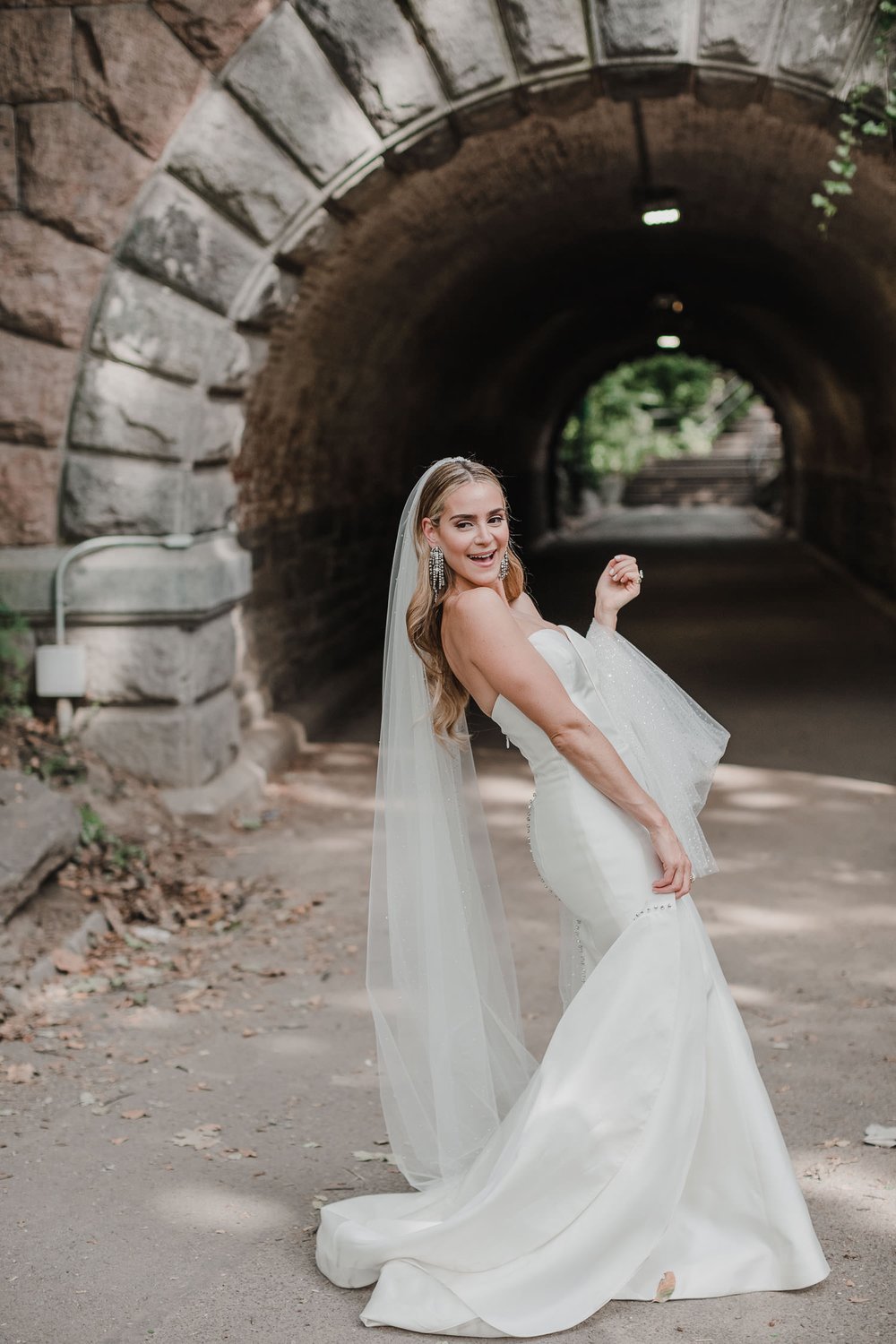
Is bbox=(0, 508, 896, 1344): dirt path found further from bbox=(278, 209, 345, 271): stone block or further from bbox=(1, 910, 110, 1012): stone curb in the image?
bbox=(278, 209, 345, 271): stone block

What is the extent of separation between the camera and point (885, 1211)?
3.18 metres

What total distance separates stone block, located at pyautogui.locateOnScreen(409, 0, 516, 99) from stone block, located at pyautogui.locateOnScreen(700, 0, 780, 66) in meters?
0.86

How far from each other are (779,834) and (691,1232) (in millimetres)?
3583

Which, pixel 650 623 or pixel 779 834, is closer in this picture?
pixel 779 834

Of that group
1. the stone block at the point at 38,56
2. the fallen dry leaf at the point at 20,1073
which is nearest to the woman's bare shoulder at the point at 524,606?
the fallen dry leaf at the point at 20,1073

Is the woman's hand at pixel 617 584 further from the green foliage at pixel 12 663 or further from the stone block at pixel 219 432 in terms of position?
the green foliage at pixel 12 663

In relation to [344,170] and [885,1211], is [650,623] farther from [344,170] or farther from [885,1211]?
[885,1211]

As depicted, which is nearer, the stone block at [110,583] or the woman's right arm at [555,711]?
the woman's right arm at [555,711]

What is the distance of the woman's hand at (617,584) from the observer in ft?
10.8

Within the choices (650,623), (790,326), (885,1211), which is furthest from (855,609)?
(885,1211)

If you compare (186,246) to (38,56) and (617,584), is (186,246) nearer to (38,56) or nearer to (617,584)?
(38,56)

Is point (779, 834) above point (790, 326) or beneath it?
beneath

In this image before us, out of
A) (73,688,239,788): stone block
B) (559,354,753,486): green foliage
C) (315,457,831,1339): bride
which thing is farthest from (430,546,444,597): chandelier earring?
(559,354,753,486): green foliage

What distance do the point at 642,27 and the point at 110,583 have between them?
133 inches
